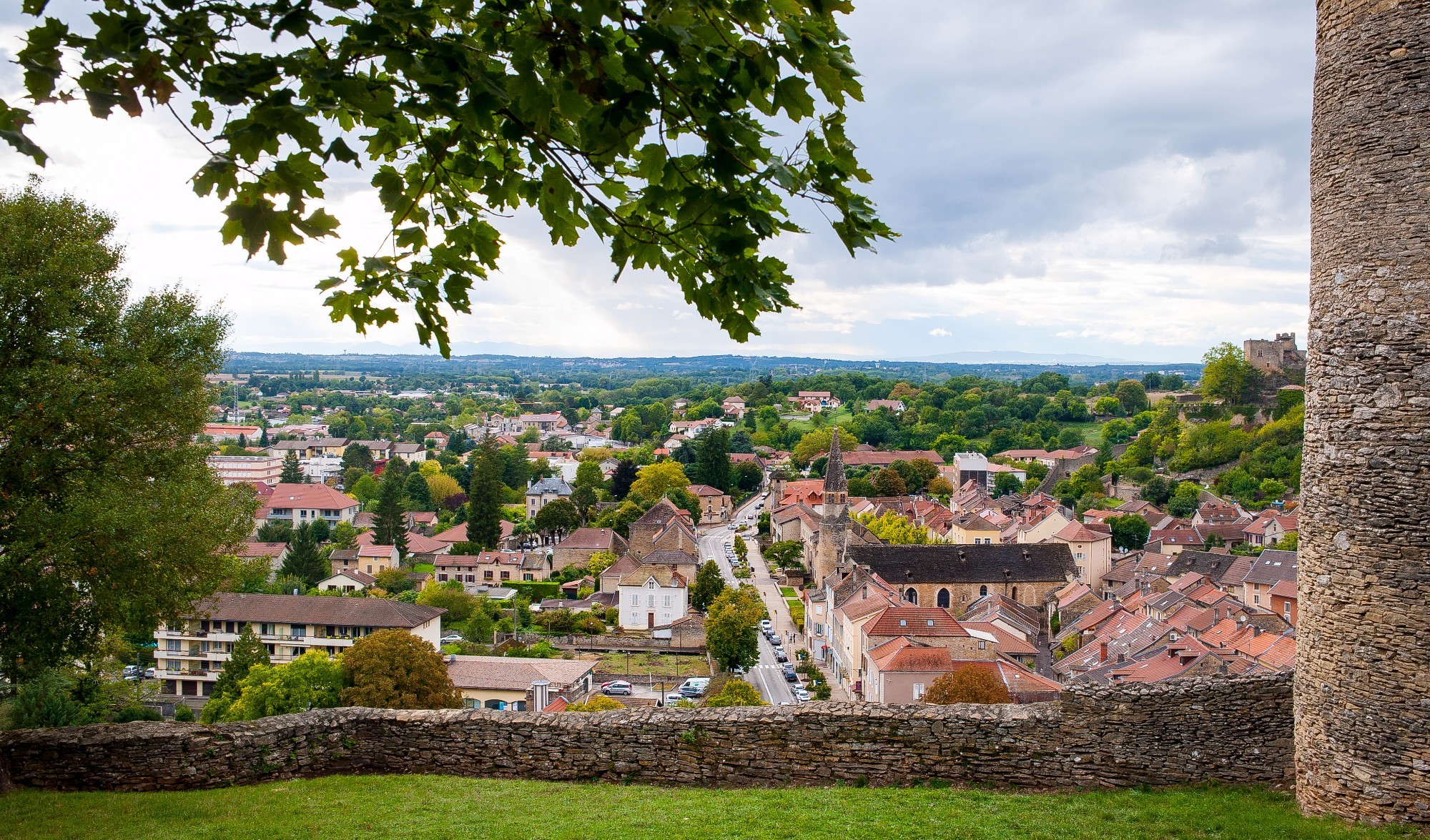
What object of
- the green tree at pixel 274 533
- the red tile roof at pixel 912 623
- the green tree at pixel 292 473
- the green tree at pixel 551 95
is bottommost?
the green tree at pixel 274 533

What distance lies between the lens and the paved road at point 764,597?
1191 inches

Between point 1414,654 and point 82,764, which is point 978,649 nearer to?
point 1414,654

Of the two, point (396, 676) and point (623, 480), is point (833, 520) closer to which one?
point (396, 676)

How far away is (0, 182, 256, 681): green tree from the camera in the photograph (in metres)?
8.64

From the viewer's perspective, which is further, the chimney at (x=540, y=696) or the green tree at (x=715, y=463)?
the green tree at (x=715, y=463)

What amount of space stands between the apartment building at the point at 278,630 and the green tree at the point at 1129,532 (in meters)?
46.7

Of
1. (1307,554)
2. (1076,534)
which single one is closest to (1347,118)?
(1307,554)

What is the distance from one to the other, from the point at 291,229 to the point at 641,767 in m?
6.56

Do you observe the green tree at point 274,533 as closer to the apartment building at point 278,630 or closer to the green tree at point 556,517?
the green tree at point 556,517

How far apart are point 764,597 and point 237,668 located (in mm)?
26823

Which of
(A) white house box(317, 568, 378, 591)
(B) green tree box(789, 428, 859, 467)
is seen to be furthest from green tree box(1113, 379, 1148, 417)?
(A) white house box(317, 568, 378, 591)

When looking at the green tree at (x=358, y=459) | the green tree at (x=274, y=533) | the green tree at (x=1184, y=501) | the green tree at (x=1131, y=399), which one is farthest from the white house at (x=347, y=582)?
the green tree at (x=1131, y=399)

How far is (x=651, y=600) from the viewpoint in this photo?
41688 mm

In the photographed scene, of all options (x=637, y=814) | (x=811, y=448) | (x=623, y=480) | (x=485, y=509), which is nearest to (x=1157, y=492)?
(x=811, y=448)
